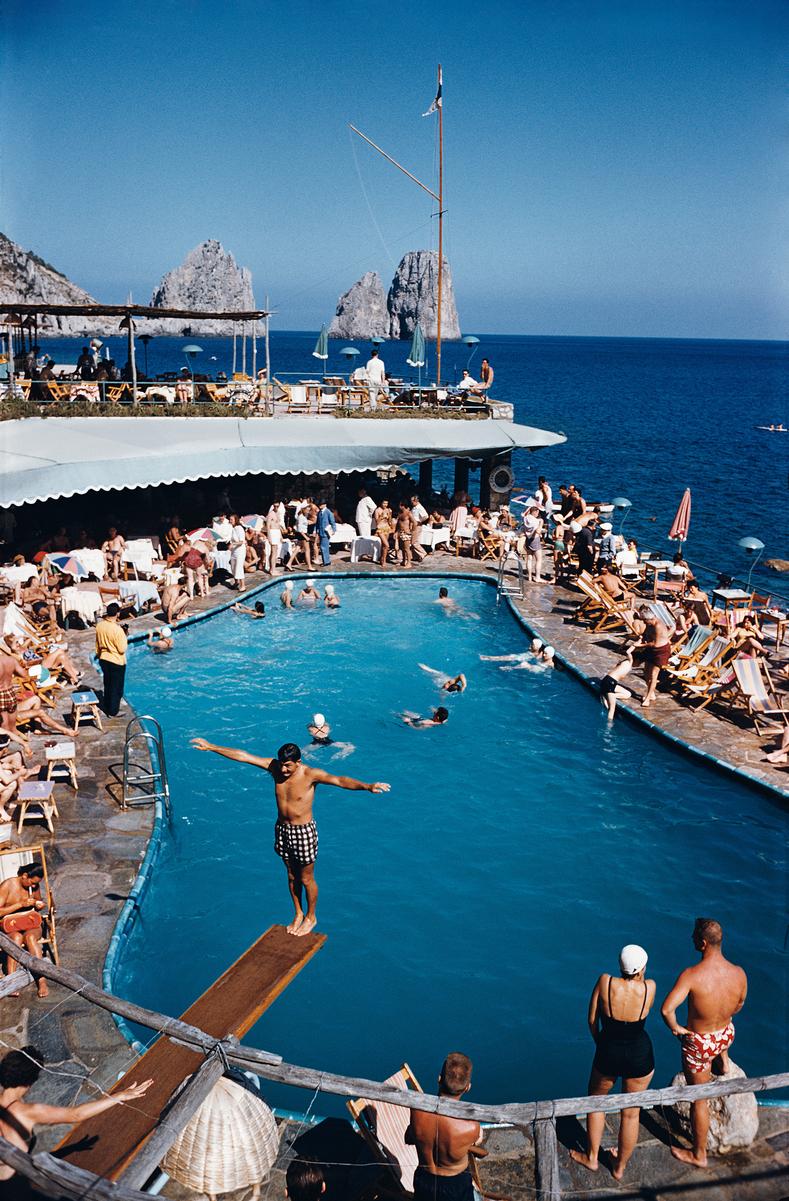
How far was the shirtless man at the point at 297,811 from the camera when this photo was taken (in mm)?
7344

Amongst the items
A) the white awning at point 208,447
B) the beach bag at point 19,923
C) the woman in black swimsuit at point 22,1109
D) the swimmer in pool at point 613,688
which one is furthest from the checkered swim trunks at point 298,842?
the white awning at point 208,447

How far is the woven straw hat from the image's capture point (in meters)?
5.39

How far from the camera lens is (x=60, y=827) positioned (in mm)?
9766

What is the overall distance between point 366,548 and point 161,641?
6.50 meters

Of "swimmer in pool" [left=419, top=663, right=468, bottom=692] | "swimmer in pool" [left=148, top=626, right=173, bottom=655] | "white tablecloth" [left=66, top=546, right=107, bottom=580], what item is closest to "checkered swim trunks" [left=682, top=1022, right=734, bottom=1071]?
"swimmer in pool" [left=419, top=663, right=468, bottom=692]

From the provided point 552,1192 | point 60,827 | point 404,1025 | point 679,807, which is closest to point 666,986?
point 404,1025

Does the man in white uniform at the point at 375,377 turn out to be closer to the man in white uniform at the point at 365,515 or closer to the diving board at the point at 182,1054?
the man in white uniform at the point at 365,515

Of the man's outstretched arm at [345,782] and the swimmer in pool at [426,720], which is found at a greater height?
the man's outstretched arm at [345,782]

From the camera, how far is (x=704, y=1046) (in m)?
5.90

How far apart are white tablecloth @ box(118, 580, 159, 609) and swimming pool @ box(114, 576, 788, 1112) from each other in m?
1.48

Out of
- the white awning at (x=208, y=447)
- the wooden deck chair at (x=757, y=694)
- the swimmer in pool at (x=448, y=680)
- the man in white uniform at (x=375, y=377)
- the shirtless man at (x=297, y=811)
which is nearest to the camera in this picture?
the shirtless man at (x=297, y=811)

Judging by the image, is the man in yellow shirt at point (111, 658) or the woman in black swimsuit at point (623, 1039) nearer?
the woman in black swimsuit at point (623, 1039)

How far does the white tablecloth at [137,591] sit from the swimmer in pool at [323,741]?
17.8 feet

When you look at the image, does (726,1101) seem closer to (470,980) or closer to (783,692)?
(470,980)
